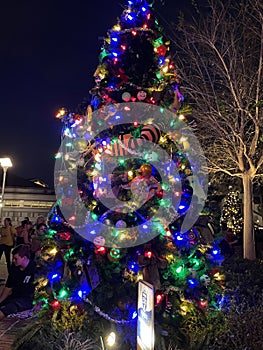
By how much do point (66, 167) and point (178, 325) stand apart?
7.71 ft

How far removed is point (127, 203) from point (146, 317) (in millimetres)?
1807

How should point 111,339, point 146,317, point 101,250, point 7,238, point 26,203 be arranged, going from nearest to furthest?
point 146,317 → point 111,339 → point 101,250 → point 7,238 → point 26,203

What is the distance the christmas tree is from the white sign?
46.4 inches

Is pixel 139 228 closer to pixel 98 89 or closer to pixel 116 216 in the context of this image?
pixel 116 216

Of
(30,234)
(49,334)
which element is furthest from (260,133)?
(49,334)

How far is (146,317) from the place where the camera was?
3.01 meters

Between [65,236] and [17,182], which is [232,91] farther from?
[17,182]

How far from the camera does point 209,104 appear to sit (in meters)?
10.8

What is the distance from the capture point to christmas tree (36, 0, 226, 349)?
445 cm

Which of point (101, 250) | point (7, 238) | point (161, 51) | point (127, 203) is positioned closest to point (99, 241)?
point (101, 250)

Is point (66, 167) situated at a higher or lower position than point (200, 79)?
lower

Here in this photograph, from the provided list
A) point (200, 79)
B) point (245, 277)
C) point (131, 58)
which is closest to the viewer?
point (131, 58)

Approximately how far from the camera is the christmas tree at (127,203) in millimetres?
4445

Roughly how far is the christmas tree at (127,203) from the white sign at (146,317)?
3.86 feet
